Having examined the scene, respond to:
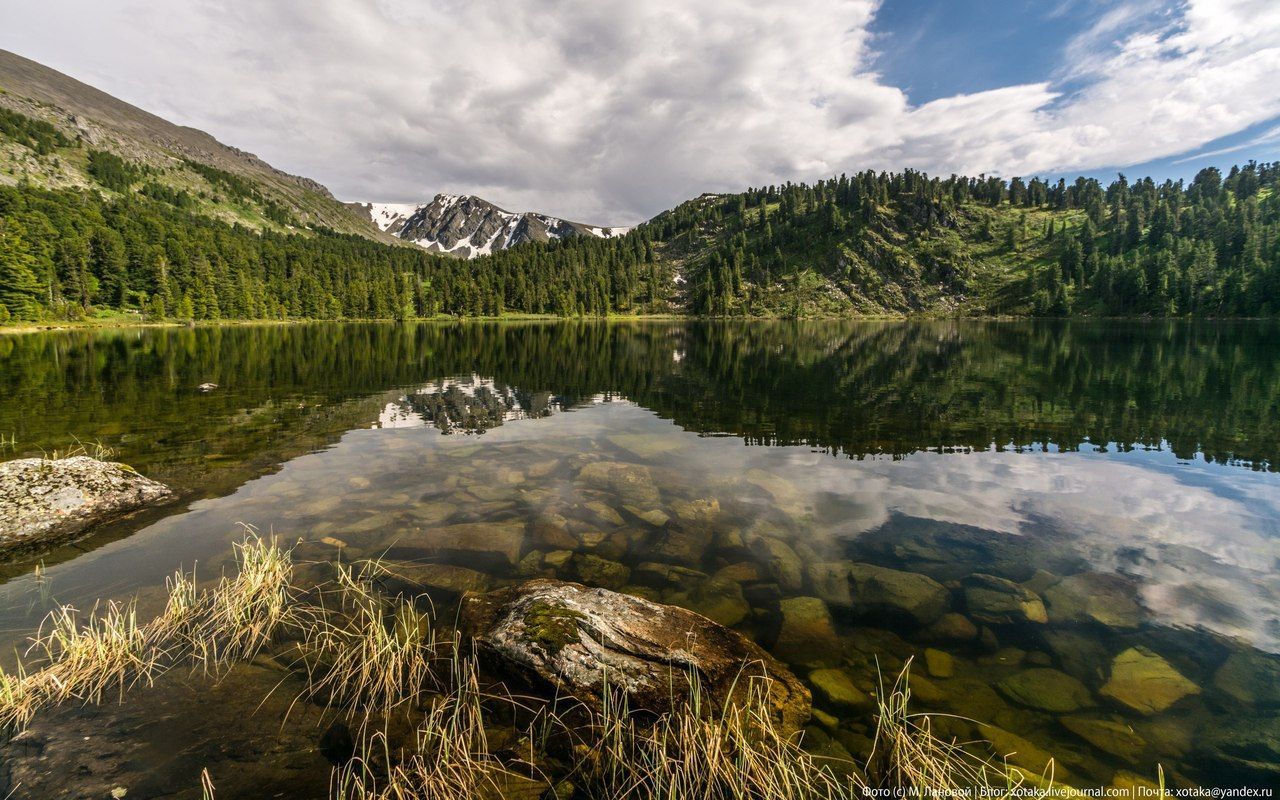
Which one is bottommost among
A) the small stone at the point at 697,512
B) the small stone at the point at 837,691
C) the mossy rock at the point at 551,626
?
the small stone at the point at 837,691

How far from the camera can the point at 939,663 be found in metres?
9.38

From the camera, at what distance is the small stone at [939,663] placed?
910 cm

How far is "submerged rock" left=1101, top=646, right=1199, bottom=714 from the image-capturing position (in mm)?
8336

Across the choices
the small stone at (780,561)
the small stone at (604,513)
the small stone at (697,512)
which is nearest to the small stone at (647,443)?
the small stone at (697,512)

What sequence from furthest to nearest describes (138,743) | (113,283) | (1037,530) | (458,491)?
(113,283)
(458,491)
(1037,530)
(138,743)

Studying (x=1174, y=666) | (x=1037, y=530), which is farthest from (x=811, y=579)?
(x=1037, y=530)

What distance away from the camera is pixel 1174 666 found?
9.20m

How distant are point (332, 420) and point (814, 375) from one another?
4063 centimetres

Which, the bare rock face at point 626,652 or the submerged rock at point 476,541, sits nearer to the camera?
the bare rock face at point 626,652

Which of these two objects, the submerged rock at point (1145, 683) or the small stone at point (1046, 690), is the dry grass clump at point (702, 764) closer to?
the small stone at point (1046, 690)

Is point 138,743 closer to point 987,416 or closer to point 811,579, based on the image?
point 811,579

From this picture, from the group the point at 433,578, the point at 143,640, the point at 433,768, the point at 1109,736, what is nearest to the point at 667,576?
the point at 433,578

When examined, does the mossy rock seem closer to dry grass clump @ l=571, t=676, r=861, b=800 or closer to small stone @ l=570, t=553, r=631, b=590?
dry grass clump @ l=571, t=676, r=861, b=800

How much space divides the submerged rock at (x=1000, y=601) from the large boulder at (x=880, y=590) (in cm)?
62
